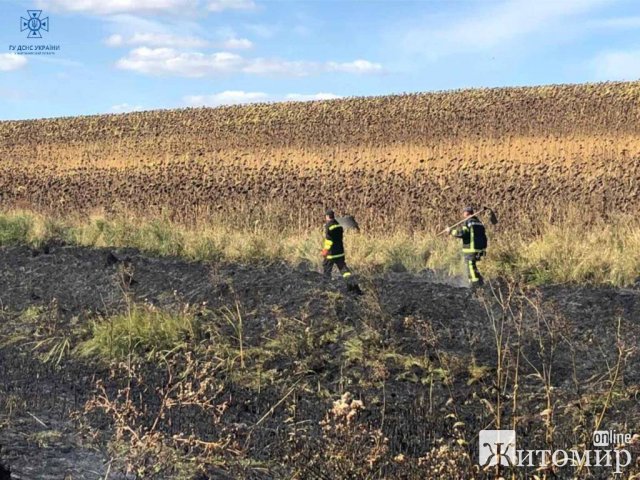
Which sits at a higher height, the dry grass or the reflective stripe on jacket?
the reflective stripe on jacket

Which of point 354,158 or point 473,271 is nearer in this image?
point 473,271

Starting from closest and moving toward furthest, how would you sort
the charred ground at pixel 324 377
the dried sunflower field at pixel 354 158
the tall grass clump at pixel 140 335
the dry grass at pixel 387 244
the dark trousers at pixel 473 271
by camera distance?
the charred ground at pixel 324 377 → the tall grass clump at pixel 140 335 → the dark trousers at pixel 473 271 → the dry grass at pixel 387 244 → the dried sunflower field at pixel 354 158

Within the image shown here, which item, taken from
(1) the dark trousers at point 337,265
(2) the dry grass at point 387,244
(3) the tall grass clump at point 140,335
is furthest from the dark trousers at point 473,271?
(3) the tall grass clump at point 140,335

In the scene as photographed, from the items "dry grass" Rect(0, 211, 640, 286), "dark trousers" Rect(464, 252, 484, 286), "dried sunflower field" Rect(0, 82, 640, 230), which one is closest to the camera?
"dark trousers" Rect(464, 252, 484, 286)

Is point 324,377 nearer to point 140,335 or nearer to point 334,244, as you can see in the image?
point 140,335

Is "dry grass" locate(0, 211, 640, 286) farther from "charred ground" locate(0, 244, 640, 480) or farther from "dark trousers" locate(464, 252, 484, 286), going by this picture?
"charred ground" locate(0, 244, 640, 480)

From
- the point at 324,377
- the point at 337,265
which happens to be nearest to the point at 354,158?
the point at 337,265

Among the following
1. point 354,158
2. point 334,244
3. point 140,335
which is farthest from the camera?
point 354,158

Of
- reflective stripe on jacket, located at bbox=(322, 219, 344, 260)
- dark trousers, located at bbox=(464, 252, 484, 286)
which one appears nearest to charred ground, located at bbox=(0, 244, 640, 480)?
reflective stripe on jacket, located at bbox=(322, 219, 344, 260)

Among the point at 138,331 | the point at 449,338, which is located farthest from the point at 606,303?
the point at 138,331

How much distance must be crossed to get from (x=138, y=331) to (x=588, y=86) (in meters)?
41.1

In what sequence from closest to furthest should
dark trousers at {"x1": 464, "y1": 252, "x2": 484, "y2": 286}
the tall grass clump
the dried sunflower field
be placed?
the tall grass clump
dark trousers at {"x1": 464, "y1": 252, "x2": 484, "y2": 286}
the dried sunflower field

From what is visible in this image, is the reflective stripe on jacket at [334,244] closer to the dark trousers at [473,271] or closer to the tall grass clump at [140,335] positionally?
the dark trousers at [473,271]

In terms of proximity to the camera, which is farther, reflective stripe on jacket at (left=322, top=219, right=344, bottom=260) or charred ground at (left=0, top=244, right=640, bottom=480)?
reflective stripe on jacket at (left=322, top=219, right=344, bottom=260)
